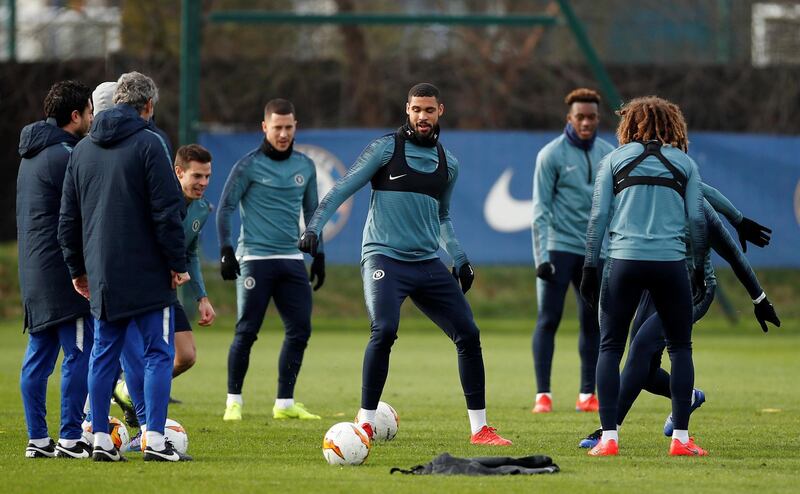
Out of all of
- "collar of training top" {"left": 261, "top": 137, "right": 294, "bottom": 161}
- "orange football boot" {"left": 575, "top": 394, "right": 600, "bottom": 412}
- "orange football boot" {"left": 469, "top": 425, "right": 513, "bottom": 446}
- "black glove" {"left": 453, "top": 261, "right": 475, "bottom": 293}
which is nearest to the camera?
"orange football boot" {"left": 469, "top": 425, "right": 513, "bottom": 446}

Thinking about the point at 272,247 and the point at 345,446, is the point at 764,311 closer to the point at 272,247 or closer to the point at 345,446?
the point at 345,446

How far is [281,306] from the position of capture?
10797mm

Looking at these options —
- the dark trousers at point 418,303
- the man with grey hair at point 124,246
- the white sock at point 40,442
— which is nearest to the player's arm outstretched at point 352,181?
the dark trousers at point 418,303

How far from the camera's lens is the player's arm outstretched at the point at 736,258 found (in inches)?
326

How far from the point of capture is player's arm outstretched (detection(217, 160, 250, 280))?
34.0 ft

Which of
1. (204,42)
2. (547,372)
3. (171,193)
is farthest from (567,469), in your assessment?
(204,42)

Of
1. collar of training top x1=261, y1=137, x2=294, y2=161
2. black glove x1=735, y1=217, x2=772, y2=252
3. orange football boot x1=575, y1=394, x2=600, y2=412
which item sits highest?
collar of training top x1=261, y1=137, x2=294, y2=161

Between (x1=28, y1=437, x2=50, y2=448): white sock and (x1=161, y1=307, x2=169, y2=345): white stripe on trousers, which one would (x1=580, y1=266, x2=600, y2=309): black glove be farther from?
(x1=28, y1=437, x2=50, y2=448): white sock

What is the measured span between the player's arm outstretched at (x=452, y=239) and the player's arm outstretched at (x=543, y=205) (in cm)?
204

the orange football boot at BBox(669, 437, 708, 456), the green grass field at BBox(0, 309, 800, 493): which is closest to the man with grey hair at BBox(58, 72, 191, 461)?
the green grass field at BBox(0, 309, 800, 493)

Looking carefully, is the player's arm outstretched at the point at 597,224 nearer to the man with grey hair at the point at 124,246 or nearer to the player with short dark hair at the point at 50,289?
the man with grey hair at the point at 124,246

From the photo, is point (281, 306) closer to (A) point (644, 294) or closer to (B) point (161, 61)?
(A) point (644, 294)

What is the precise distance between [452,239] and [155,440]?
2.48 metres

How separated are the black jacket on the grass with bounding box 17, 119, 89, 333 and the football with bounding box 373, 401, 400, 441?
2.01m
